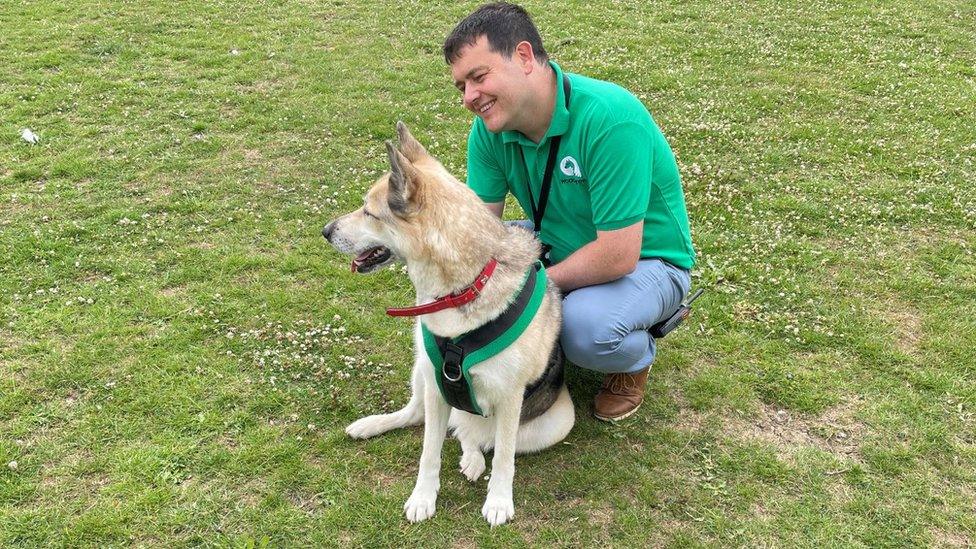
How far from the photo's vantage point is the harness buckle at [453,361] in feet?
10.4

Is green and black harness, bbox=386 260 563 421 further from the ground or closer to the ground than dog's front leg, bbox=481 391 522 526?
further from the ground

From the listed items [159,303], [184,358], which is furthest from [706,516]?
[159,303]

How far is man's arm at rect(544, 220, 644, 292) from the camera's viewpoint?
357cm

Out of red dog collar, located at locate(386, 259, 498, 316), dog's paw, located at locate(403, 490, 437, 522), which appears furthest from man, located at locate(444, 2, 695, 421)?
dog's paw, located at locate(403, 490, 437, 522)

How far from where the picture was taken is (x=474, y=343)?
10.4 feet

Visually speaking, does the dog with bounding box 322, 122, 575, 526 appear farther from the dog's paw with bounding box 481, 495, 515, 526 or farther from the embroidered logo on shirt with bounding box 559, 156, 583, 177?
the embroidered logo on shirt with bounding box 559, 156, 583, 177

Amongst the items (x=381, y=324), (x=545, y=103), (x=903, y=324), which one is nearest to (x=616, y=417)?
(x=381, y=324)

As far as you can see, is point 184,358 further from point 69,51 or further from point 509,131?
point 69,51

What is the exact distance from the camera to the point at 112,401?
4230 mm

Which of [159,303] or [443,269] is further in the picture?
[159,303]

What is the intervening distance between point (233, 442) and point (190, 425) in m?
0.35

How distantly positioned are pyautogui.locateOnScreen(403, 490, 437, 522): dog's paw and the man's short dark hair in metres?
2.62

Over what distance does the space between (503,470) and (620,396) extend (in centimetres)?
113

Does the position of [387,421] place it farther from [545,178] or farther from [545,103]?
[545,103]
